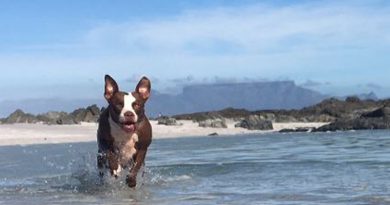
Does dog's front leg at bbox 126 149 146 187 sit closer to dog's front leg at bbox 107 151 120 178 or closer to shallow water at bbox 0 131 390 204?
shallow water at bbox 0 131 390 204

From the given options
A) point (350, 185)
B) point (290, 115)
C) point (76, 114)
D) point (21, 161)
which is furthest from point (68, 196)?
point (290, 115)

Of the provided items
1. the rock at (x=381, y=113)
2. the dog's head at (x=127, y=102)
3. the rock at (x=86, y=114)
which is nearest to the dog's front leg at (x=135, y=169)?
the dog's head at (x=127, y=102)

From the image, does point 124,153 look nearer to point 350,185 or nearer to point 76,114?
point 350,185

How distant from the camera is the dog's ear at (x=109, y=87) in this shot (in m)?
11.0

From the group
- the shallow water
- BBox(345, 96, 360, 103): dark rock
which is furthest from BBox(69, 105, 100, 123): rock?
the shallow water

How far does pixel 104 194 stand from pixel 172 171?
4.13m

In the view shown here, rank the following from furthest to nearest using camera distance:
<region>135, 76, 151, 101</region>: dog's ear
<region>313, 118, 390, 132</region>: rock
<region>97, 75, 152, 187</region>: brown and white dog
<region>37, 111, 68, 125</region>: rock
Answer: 1. <region>37, 111, 68, 125</region>: rock
2. <region>313, 118, 390, 132</region>: rock
3. <region>135, 76, 151, 101</region>: dog's ear
4. <region>97, 75, 152, 187</region>: brown and white dog

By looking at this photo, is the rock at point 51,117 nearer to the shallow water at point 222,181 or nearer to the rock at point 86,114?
the rock at point 86,114

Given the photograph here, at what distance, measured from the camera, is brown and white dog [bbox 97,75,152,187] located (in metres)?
10.8

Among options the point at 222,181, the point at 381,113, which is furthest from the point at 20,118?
the point at 222,181

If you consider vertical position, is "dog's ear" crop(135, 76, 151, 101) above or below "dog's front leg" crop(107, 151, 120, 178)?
above

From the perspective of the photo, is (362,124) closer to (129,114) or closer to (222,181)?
(222,181)

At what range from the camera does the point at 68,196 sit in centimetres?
1020

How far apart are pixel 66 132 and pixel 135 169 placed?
2358 cm
